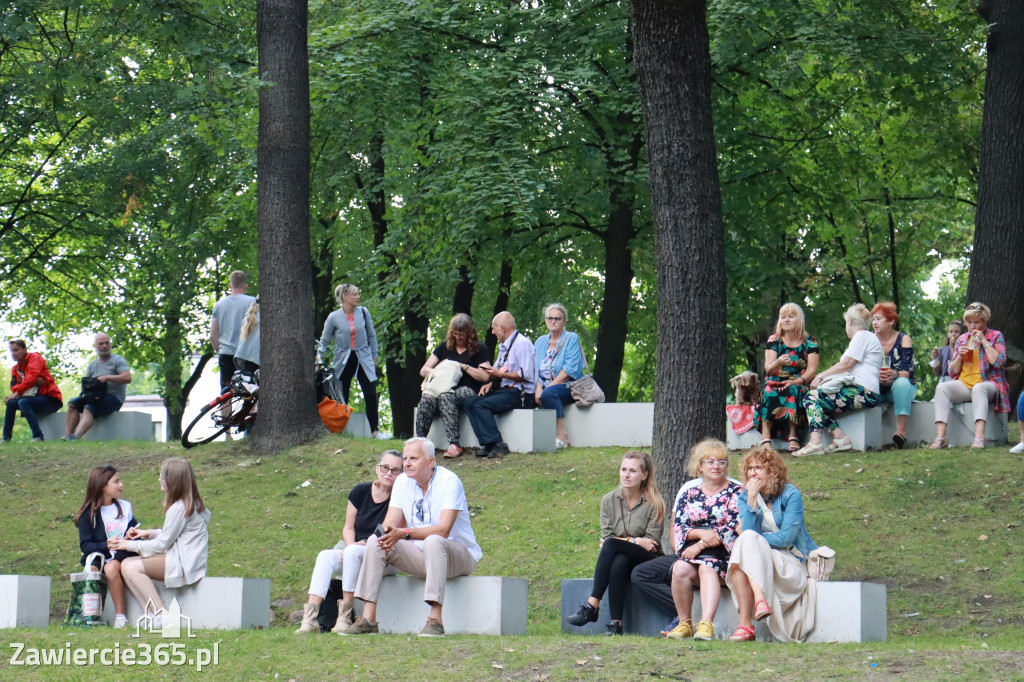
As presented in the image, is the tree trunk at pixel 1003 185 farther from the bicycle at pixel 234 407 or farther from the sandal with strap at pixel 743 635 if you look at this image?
the bicycle at pixel 234 407

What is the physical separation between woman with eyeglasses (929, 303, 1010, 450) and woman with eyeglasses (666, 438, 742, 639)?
513 cm

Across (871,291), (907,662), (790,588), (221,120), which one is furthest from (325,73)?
(871,291)

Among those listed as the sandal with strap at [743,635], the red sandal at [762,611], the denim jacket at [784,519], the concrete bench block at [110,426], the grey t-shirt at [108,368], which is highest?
the grey t-shirt at [108,368]

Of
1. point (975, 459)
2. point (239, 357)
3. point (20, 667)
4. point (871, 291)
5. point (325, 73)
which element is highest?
point (325, 73)

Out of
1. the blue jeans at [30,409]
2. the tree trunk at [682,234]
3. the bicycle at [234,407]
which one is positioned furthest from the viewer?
the blue jeans at [30,409]

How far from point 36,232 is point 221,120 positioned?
39.0ft

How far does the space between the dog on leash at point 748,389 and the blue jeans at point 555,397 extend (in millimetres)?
1896

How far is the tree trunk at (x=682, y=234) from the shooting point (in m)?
10.1

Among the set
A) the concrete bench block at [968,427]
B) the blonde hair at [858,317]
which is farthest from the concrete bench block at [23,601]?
the concrete bench block at [968,427]

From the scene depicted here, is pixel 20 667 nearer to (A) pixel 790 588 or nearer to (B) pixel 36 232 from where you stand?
(A) pixel 790 588

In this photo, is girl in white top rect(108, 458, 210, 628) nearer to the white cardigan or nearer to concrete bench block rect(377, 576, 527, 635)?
the white cardigan

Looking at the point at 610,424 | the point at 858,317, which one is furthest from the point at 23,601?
the point at 858,317

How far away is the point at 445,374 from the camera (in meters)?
13.8

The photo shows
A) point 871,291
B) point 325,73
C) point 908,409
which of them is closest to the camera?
point 908,409
